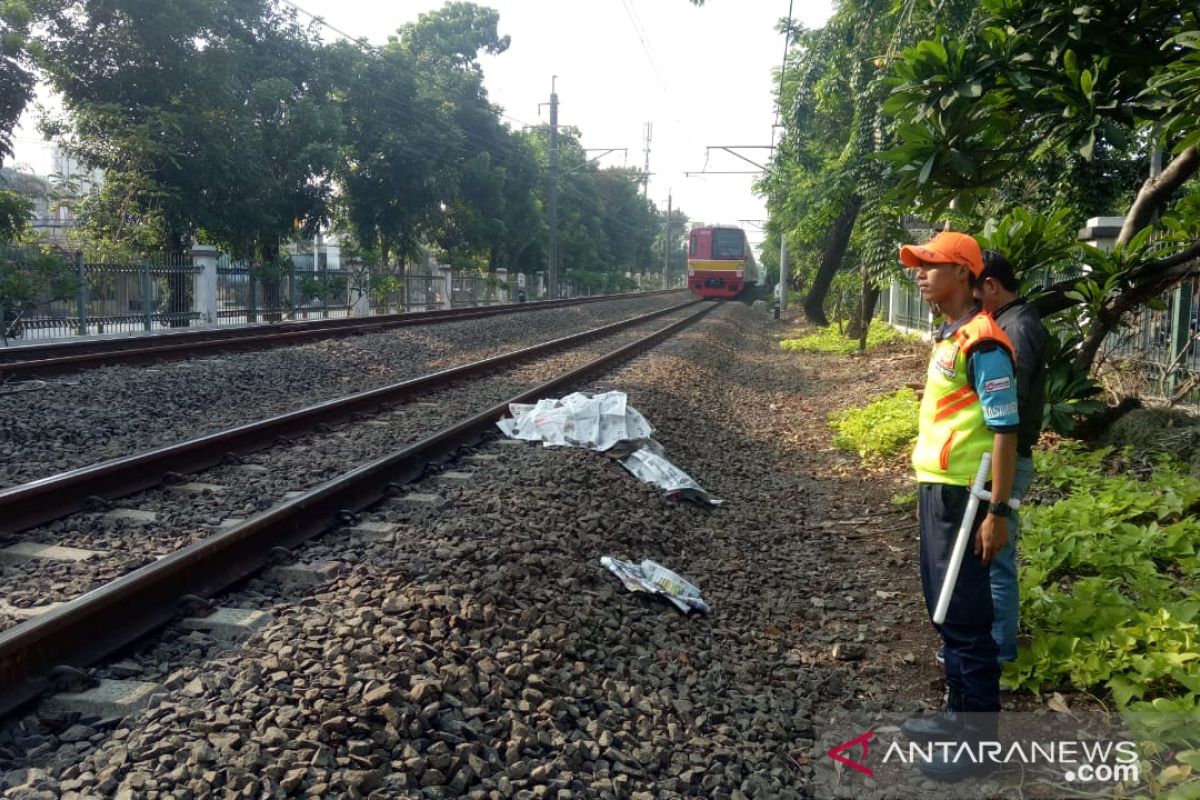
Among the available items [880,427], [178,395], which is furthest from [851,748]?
[178,395]

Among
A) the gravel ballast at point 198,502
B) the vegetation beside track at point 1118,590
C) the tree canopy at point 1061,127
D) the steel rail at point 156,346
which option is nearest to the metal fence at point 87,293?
the steel rail at point 156,346

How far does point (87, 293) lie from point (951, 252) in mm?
19133

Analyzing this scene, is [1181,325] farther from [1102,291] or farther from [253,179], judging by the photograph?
[253,179]

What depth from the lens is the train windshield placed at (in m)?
39.6

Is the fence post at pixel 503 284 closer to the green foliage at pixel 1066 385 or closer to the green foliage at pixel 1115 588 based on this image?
the green foliage at pixel 1066 385

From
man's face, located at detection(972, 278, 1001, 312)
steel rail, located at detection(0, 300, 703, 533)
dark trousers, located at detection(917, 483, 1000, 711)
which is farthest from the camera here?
steel rail, located at detection(0, 300, 703, 533)

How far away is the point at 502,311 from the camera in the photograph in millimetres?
27438

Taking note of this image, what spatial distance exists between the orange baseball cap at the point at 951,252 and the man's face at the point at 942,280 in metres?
0.02

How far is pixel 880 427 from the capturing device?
8.91 m

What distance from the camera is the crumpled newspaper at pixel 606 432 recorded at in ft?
22.3

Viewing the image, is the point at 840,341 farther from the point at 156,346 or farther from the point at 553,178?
the point at 553,178

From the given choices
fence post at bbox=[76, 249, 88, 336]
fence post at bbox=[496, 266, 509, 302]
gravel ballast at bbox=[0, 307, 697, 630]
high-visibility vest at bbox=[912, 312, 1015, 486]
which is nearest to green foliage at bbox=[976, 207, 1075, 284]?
high-visibility vest at bbox=[912, 312, 1015, 486]

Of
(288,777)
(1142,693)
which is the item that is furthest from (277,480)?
(1142,693)

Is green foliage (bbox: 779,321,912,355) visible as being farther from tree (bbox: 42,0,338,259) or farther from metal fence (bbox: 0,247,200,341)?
tree (bbox: 42,0,338,259)
